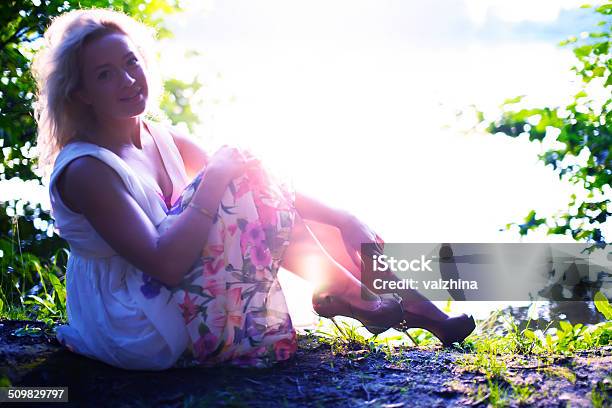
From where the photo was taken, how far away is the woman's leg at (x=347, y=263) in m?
2.68

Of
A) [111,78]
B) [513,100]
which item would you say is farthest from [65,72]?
[513,100]

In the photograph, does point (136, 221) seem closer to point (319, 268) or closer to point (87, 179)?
point (87, 179)

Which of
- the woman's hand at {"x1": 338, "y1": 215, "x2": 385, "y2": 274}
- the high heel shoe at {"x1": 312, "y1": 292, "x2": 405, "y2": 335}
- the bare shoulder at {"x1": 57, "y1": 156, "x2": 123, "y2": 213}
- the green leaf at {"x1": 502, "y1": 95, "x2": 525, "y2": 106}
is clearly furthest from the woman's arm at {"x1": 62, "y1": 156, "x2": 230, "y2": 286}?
the green leaf at {"x1": 502, "y1": 95, "x2": 525, "y2": 106}

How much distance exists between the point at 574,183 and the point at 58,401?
108 inches

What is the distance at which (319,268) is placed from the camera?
2568 millimetres

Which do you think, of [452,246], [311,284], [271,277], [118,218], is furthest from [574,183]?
[118,218]

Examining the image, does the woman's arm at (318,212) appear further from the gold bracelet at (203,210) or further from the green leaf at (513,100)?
the green leaf at (513,100)

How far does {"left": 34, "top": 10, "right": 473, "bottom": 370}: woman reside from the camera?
2.11 metres

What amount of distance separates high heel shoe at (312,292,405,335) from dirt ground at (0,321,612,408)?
0.58ft

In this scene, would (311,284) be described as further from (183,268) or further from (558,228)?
(558,228)

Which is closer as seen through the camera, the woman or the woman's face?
the woman

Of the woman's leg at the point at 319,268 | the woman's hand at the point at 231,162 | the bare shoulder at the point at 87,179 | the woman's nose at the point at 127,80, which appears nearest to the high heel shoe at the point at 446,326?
the woman's leg at the point at 319,268

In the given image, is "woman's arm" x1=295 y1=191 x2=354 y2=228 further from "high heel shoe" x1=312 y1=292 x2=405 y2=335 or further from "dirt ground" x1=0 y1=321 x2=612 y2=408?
"dirt ground" x1=0 y1=321 x2=612 y2=408

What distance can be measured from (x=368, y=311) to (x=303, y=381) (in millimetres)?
509
